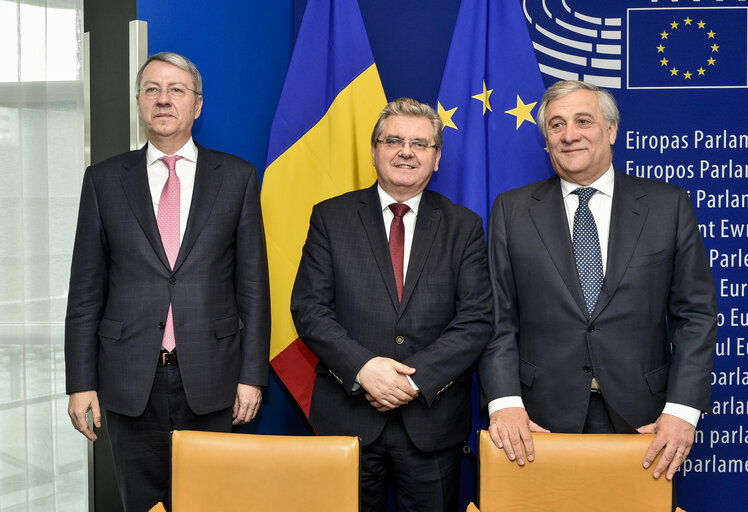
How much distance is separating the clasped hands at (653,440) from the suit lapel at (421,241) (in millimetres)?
486

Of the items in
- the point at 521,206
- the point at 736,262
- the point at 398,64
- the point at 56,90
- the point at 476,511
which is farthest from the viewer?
the point at 398,64

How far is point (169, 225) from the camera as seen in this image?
2115 millimetres

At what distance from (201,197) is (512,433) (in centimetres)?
125

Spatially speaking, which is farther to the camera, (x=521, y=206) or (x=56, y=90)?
(x=56, y=90)

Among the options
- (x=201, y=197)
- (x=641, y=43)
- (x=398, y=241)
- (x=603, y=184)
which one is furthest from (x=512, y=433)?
(x=641, y=43)

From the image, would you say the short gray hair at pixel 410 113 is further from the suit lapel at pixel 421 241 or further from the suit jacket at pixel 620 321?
the suit jacket at pixel 620 321

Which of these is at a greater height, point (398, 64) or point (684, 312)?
point (398, 64)

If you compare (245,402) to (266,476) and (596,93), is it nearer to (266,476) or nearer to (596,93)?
(266,476)

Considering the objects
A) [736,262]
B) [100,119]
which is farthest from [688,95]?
[100,119]

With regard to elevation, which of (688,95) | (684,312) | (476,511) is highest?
(688,95)

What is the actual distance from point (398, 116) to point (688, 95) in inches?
63.5

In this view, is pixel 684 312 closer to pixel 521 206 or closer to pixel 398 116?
pixel 521 206

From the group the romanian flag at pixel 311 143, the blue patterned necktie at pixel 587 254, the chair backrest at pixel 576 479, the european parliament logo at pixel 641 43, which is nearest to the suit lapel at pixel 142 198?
the romanian flag at pixel 311 143

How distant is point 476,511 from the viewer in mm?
1506
